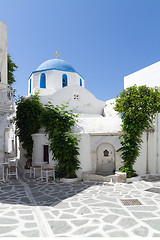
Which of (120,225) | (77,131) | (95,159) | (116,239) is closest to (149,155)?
(95,159)

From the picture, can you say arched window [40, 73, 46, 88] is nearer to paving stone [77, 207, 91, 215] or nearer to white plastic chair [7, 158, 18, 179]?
white plastic chair [7, 158, 18, 179]

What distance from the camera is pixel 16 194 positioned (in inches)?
329

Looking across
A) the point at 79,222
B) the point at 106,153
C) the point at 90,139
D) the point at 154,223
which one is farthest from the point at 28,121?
the point at 154,223

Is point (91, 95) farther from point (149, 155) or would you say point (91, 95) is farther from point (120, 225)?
point (120, 225)

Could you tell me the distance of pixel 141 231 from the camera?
496cm

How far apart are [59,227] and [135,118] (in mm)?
7479

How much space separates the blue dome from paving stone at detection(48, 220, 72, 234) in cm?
1516

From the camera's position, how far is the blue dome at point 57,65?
18.5 m

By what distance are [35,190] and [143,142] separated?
271 inches

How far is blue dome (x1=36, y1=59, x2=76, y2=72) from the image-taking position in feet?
60.8

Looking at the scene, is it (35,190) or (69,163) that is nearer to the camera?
(35,190)

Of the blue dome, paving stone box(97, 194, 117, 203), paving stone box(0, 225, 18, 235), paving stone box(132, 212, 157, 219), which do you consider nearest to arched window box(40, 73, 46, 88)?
the blue dome

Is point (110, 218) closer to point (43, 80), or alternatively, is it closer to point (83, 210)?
point (83, 210)

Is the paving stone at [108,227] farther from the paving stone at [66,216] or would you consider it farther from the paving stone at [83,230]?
the paving stone at [66,216]
